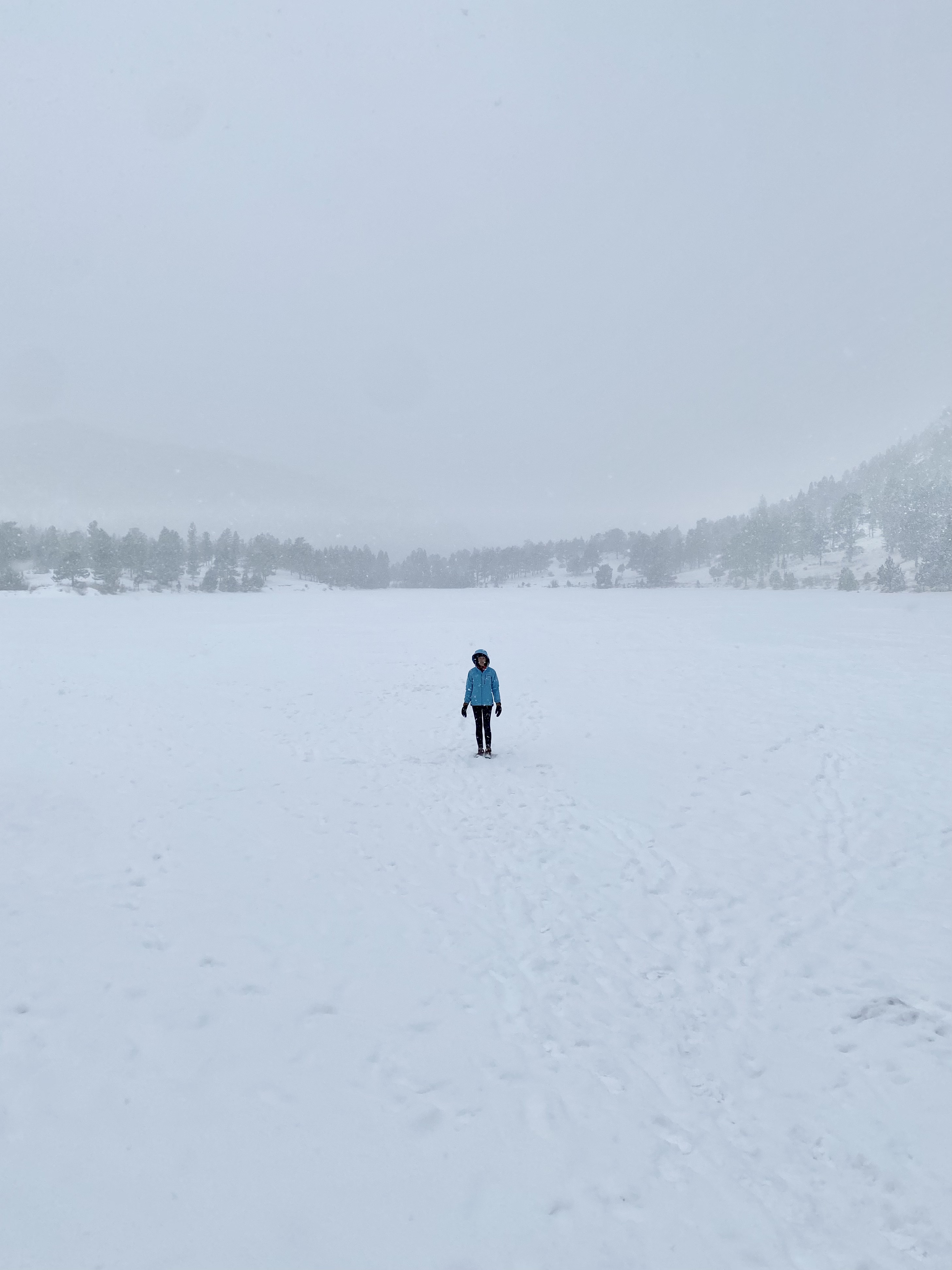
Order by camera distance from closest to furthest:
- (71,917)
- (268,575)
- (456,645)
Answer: (71,917) < (456,645) < (268,575)

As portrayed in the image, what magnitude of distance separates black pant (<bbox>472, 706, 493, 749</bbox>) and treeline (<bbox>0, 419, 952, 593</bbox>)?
103544 mm

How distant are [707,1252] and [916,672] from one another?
2537 centimetres

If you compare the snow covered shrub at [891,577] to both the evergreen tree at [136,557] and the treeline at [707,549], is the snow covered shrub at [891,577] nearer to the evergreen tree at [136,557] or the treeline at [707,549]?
the treeline at [707,549]

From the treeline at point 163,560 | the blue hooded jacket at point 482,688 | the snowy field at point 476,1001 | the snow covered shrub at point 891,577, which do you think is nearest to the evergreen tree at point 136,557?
the treeline at point 163,560

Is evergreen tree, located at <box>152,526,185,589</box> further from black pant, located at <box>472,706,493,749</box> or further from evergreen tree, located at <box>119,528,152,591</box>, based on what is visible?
black pant, located at <box>472,706,493,749</box>

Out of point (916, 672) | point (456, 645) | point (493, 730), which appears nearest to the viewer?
point (493, 730)

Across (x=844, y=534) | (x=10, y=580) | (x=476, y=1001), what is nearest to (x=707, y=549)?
(x=844, y=534)

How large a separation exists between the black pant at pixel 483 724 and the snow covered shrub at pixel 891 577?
103 metres

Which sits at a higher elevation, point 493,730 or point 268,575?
point 268,575

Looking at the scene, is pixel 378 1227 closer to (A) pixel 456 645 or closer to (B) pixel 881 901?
(B) pixel 881 901

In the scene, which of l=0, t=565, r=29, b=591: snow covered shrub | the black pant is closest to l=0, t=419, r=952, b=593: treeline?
l=0, t=565, r=29, b=591: snow covered shrub

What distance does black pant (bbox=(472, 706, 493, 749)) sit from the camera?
14.5m

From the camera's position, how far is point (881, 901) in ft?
26.9

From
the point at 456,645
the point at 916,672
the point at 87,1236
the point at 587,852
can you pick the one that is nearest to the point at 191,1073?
the point at 87,1236
